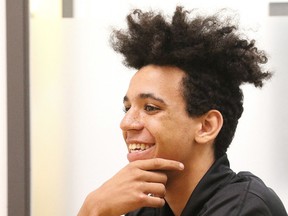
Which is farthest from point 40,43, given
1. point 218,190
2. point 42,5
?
point 218,190

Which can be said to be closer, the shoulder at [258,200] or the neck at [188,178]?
the shoulder at [258,200]

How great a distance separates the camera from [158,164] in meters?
1.10

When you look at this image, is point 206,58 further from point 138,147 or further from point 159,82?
point 138,147

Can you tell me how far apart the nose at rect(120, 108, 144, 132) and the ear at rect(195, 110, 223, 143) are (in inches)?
5.7

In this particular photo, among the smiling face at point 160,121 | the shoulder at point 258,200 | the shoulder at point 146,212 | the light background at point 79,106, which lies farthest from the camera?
the light background at point 79,106

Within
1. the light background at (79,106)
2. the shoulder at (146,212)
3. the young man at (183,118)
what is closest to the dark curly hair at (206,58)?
the young man at (183,118)

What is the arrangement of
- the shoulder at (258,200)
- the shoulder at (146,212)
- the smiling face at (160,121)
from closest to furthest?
the shoulder at (258,200) < the smiling face at (160,121) < the shoulder at (146,212)

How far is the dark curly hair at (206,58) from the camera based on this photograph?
1.15 metres

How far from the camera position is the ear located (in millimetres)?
1154

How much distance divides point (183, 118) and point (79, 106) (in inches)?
27.1
